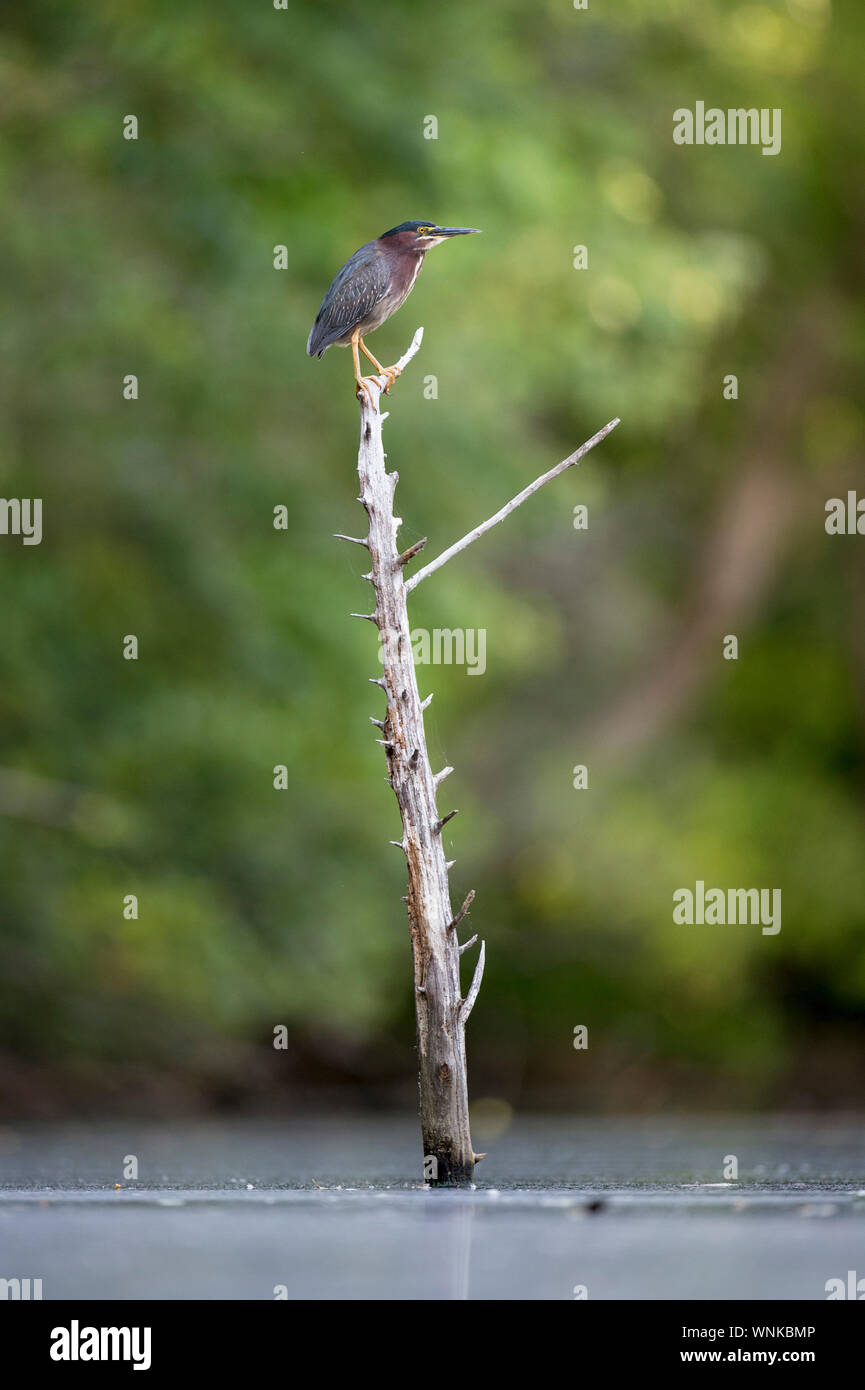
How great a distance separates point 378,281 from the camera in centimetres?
371

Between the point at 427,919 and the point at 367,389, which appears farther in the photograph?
the point at 367,389

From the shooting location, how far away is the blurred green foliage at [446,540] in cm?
1180

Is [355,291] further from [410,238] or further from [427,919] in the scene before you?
[427,919]

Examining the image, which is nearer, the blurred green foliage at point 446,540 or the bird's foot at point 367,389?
the bird's foot at point 367,389

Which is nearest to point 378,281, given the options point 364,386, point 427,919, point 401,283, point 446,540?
point 401,283

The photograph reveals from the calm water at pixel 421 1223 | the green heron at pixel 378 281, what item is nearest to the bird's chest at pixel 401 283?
the green heron at pixel 378 281

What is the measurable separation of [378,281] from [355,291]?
0.08 metres

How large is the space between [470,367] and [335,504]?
155 centimetres

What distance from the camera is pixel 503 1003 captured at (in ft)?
68.1

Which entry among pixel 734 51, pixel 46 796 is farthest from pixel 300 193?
pixel 734 51

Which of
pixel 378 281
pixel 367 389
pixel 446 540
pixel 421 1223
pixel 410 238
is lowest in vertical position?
pixel 421 1223

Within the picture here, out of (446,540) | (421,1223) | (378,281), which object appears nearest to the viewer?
(421,1223)

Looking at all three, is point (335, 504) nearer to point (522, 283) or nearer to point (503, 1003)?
point (522, 283)

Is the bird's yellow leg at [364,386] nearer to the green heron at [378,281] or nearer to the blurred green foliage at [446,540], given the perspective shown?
the green heron at [378,281]
